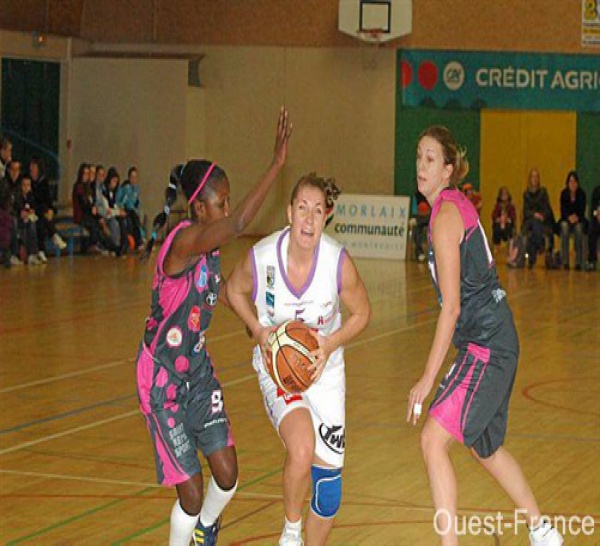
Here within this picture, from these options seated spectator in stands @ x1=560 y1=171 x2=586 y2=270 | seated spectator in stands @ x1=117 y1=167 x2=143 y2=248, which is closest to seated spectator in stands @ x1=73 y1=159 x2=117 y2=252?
seated spectator in stands @ x1=117 y1=167 x2=143 y2=248

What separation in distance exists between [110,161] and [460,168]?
2266 centimetres

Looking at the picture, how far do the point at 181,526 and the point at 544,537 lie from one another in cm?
153

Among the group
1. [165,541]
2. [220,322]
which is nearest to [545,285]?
[220,322]

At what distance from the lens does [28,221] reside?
837 inches

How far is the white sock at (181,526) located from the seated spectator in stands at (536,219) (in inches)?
675

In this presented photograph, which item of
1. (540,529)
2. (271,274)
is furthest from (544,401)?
(271,274)

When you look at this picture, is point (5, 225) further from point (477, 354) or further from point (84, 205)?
point (477, 354)

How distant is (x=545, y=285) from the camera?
784 inches

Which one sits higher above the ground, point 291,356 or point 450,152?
point 450,152

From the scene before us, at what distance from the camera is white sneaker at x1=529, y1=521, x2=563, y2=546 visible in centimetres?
583

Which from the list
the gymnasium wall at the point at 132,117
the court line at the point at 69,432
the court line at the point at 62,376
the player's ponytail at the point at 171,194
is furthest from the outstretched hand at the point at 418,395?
the gymnasium wall at the point at 132,117

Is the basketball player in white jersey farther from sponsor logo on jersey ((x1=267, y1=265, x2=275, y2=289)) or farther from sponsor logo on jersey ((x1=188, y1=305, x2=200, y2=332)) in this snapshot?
sponsor logo on jersey ((x1=188, y1=305, x2=200, y2=332))

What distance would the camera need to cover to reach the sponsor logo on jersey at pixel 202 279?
18.9 ft

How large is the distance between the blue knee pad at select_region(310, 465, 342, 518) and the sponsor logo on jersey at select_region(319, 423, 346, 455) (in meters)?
0.10
